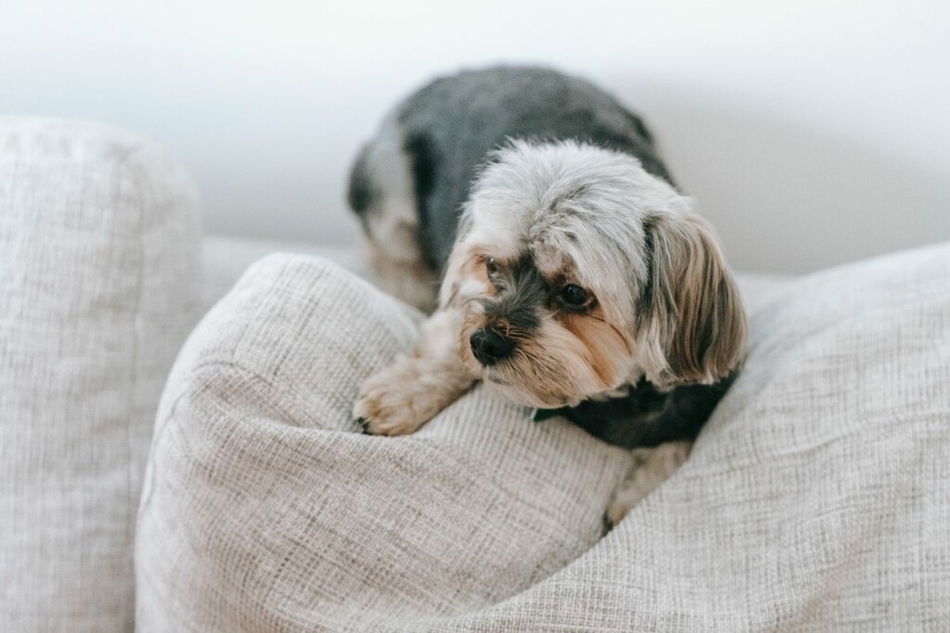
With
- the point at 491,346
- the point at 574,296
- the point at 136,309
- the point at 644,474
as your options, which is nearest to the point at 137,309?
the point at 136,309

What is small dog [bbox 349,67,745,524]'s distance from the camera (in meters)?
1.35

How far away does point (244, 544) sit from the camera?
1234 mm

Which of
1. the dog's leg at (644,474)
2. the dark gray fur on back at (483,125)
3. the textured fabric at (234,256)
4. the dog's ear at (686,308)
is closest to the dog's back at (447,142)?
the dark gray fur on back at (483,125)

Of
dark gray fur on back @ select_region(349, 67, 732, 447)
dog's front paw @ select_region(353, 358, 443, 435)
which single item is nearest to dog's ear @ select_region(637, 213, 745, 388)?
dark gray fur on back @ select_region(349, 67, 732, 447)

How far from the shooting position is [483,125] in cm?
172

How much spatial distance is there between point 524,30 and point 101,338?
1.08m

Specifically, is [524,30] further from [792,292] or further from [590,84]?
[792,292]

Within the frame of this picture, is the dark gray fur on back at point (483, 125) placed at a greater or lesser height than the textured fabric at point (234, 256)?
greater

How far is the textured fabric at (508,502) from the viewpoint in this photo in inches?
48.8

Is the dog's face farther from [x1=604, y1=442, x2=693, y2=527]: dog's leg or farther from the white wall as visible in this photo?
the white wall

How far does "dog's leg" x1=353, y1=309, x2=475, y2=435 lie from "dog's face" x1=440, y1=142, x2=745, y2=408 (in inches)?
4.1

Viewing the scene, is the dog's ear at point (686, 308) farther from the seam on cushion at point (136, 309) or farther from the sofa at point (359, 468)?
the seam on cushion at point (136, 309)

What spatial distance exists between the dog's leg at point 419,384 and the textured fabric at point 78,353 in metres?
0.45

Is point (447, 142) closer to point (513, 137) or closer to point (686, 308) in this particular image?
point (513, 137)
